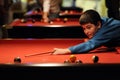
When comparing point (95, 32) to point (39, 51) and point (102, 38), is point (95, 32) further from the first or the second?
point (39, 51)

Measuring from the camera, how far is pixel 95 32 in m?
3.38

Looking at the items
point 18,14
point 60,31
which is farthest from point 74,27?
point 18,14

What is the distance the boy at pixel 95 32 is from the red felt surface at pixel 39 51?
92mm

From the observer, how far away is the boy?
331 cm

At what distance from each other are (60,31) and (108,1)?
1039 mm

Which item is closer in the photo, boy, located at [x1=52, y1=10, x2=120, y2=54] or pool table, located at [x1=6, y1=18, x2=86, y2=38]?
boy, located at [x1=52, y1=10, x2=120, y2=54]

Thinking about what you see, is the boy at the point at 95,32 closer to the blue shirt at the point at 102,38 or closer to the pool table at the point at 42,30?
the blue shirt at the point at 102,38

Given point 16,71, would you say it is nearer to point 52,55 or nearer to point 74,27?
point 52,55

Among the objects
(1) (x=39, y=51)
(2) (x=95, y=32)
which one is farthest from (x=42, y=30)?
(2) (x=95, y=32)

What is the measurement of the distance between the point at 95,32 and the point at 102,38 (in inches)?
4.0

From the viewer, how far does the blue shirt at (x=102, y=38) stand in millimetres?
3303

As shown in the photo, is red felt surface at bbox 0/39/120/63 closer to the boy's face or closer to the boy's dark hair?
the boy's face

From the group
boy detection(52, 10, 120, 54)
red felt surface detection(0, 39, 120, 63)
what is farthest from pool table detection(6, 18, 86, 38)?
boy detection(52, 10, 120, 54)

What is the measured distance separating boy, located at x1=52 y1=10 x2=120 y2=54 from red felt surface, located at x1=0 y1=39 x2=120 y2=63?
3.6 inches
